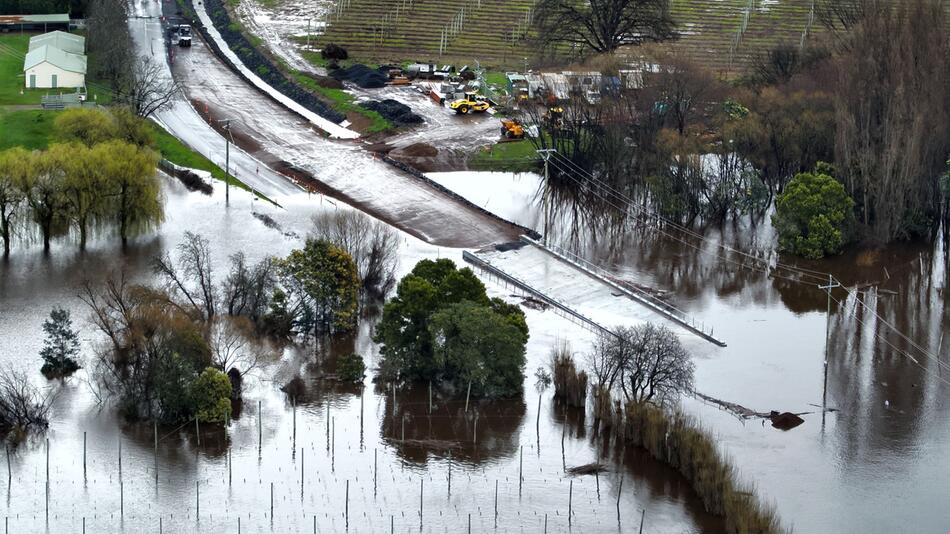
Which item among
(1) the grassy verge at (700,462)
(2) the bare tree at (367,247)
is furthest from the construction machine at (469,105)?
(1) the grassy verge at (700,462)

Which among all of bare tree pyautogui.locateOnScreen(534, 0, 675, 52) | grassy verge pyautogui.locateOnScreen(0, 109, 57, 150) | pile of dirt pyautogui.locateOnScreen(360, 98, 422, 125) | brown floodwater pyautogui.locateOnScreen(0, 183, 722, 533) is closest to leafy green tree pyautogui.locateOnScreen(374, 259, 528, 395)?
brown floodwater pyautogui.locateOnScreen(0, 183, 722, 533)

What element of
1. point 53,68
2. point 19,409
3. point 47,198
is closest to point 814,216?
point 47,198

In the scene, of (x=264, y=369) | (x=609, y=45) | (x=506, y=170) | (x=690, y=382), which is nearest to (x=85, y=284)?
(x=264, y=369)

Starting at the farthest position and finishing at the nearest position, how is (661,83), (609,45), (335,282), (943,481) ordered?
(609,45) < (661,83) < (335,282) < (943,481)

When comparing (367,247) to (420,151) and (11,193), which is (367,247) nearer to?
(11,193)

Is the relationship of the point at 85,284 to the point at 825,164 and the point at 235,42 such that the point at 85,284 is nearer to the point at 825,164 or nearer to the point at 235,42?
the point at 825,164

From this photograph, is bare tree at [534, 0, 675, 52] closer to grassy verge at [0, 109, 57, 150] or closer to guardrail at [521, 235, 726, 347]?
guardrail at [521, 235, 726, 347]

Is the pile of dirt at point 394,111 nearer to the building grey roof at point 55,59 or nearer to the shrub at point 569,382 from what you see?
the building grey roof at point 55,59
